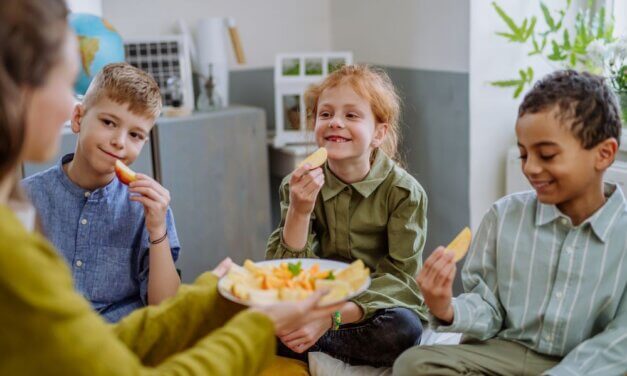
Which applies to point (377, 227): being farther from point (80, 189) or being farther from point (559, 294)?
point (80, 189)

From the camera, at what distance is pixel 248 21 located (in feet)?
11.8

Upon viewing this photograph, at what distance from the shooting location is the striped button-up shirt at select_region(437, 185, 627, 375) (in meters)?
1.46

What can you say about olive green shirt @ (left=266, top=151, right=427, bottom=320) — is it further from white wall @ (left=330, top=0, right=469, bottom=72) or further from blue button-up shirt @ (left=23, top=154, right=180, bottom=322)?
white wall @ (left=330, top=0, right=469, bottom=72)

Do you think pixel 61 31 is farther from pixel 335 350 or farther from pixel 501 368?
pixel 335 350

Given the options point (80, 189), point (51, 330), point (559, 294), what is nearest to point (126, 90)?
point (80, 189)

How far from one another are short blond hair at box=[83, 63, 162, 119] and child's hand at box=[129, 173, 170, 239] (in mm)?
180

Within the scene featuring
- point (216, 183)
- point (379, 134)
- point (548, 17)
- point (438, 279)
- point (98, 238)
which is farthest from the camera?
point (216, 183)

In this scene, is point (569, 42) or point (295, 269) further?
point (569, 42)

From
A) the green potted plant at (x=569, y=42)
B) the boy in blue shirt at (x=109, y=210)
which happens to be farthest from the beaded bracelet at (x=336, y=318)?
the green potted plant at (x=569, y=42)

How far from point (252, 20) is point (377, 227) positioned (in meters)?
1.88

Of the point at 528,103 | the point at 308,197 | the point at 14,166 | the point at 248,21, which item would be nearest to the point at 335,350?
the point at 308,197

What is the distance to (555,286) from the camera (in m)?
1.53

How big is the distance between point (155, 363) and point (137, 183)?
452mm

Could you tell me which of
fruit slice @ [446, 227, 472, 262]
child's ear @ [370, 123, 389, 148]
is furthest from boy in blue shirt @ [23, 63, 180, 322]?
fruit slice @ [446, 227, 472, 262]
